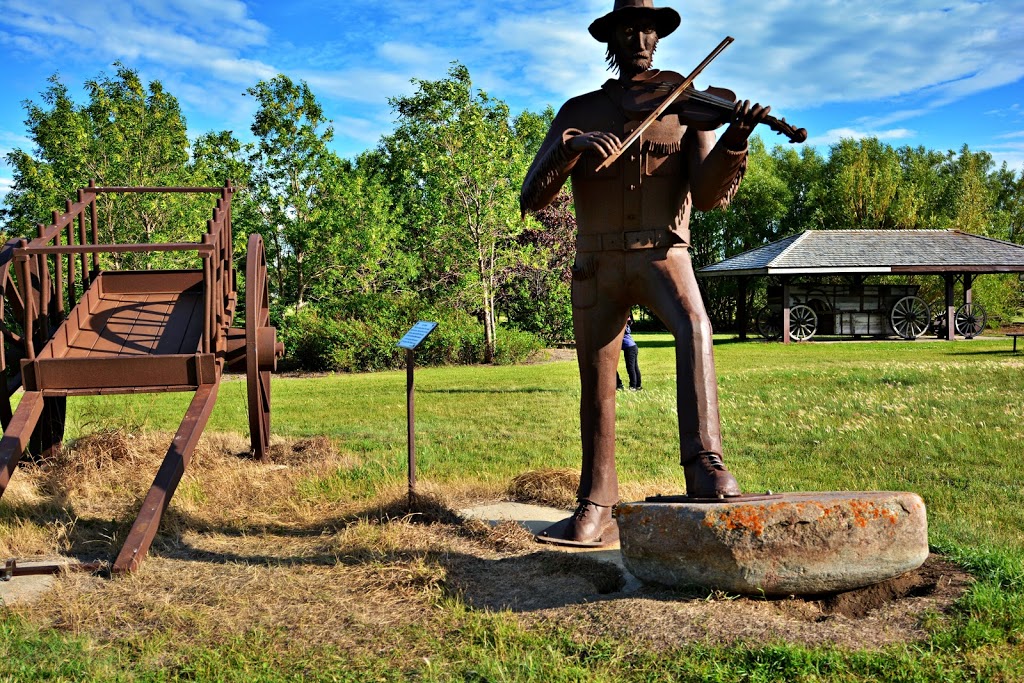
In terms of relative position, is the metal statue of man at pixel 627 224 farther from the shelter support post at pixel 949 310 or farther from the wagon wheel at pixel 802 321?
the shelter support post at pixel 949 310

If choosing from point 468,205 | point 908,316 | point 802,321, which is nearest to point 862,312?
point 908,316

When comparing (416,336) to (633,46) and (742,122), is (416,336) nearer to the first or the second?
(633,46)

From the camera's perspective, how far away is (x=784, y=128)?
342 centimetres

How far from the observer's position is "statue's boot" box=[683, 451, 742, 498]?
335cm

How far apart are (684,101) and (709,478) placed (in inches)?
64.8

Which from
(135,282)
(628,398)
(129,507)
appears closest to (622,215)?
(129,507)

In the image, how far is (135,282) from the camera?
621 centimetres

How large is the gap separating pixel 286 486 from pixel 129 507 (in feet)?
3.04

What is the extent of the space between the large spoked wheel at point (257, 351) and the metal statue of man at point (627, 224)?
245 cm

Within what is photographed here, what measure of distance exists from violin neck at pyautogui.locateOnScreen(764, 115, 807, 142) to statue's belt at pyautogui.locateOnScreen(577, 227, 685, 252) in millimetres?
682

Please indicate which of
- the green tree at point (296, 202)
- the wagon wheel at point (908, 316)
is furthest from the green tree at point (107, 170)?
the wagon wheel at point (908, 316)

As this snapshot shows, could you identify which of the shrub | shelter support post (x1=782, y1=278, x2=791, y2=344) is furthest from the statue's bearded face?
shelter support post (x1=782, y1=278, x2=791, y2=344)

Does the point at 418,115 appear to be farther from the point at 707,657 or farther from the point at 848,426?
the point at 707,657

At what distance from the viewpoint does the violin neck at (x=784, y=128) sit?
11.1 ft
